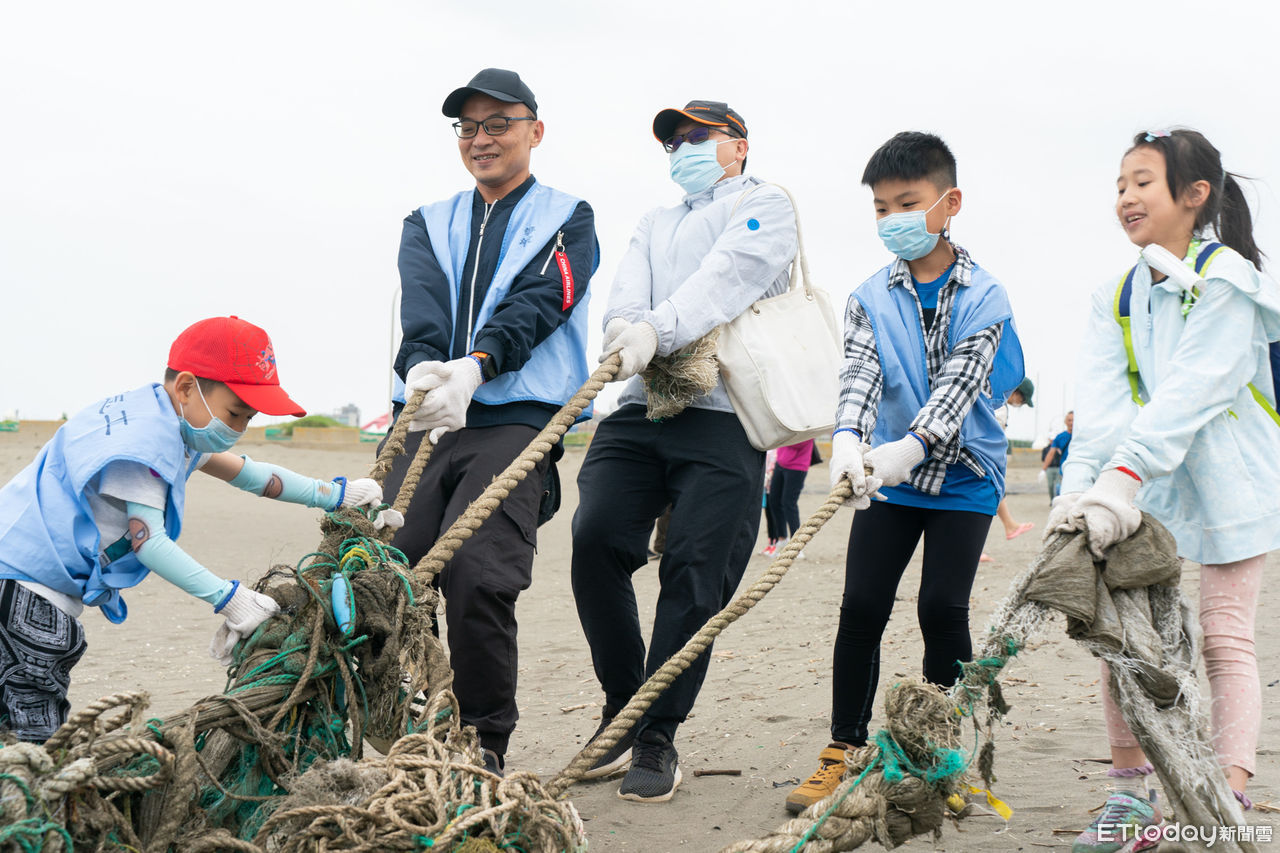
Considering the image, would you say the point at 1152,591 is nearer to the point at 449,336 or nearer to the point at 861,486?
the point at 861,486

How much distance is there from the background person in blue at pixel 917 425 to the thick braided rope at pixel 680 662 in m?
0.21

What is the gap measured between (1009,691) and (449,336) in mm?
2801

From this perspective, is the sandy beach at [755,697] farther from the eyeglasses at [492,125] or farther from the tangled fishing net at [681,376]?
the eyeglasses at [492,125]

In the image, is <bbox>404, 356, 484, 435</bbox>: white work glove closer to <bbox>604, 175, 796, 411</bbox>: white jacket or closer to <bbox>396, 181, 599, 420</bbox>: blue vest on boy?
<bbox>396, 181, 599, 420</bbox>: blue vest on boy

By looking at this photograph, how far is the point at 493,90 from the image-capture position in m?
3.39

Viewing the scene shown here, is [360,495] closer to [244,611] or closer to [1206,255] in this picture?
[244,611]

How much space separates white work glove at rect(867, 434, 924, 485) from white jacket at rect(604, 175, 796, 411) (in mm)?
548

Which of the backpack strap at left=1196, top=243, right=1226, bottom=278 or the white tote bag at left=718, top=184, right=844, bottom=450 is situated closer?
the backpack strap at left=1196, top=243, right=1226, bottom=278

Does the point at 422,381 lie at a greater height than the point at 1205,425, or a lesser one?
greater

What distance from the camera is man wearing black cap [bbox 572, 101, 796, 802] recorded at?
324 centimetres

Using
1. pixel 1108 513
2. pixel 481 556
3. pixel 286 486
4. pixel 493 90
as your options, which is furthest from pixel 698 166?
pixel 1108 513

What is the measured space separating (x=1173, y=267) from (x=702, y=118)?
1538 mm

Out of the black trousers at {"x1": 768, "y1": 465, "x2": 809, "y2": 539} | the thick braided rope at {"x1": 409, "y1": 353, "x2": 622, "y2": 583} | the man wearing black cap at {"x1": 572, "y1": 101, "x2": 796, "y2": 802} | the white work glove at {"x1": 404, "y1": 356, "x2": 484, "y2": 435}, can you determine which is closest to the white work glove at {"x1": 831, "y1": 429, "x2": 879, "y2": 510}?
the man wearing black cap at {"x1": 572, "y1": 101, "x2": 796, "y2": 802}

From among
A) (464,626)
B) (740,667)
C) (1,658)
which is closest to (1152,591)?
(464,626)
